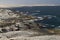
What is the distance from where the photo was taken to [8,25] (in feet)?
133

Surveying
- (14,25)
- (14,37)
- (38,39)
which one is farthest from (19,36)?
(14,25)

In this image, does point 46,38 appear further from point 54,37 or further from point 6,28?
point 6,28

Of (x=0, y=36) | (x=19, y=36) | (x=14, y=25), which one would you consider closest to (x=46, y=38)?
(x=19, y=36)

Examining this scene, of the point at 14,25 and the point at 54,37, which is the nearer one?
the point at 54,37

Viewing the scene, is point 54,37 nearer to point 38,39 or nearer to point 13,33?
point 38,39

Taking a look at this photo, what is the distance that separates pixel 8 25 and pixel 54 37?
9.96 metres

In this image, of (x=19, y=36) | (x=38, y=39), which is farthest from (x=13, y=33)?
(x=38, y=39)

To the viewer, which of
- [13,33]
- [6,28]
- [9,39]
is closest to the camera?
[9,39]

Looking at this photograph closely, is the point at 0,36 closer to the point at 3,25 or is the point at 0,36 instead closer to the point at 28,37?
the point at 28,37

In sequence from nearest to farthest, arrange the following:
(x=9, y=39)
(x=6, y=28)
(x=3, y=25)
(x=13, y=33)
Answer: (x=9, y=39), (x=13, y=33), (x=6, y=28), (x=3, y=25)

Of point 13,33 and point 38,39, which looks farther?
point 13,33

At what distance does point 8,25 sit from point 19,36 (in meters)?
7.34

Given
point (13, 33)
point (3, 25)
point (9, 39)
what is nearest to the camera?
point (9, 39)

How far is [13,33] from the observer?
34.7 meters
